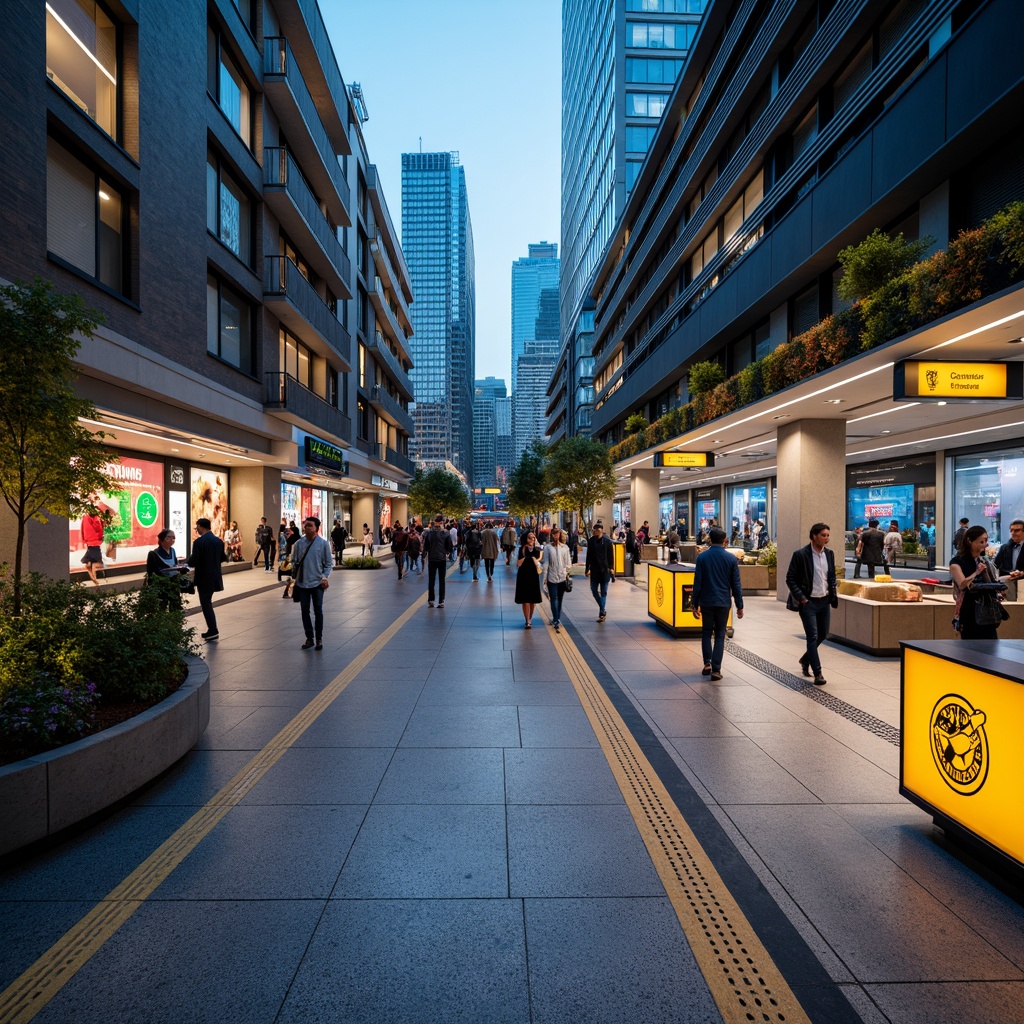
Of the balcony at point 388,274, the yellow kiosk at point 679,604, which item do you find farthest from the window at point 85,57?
the balcony at point 388,274

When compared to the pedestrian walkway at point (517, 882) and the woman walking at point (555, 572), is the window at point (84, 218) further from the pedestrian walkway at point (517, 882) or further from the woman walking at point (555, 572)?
the woman walking at point (555, 572)

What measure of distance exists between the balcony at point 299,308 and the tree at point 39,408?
14403mm

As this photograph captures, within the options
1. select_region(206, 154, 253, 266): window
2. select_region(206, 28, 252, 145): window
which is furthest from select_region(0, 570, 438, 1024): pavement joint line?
select_region(206, 28, 252, 145): window

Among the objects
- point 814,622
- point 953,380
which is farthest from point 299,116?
point 814,622

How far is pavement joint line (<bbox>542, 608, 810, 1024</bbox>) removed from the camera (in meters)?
2.39

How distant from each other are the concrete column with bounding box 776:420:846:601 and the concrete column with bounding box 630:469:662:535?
15.0 metres

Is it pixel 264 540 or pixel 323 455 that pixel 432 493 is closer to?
pixel 323 455

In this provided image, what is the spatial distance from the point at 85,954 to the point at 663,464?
20946mm

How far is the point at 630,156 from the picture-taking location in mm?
50656

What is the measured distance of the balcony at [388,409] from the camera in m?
37.1

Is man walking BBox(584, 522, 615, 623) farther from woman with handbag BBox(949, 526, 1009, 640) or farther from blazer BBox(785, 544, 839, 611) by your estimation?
woman with handbag BBox(949, 526, 1009, 640)

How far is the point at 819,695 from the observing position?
6.76 m

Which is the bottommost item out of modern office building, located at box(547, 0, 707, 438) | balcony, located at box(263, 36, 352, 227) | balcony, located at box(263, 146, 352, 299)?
balcony, located at box(263, 146, 352, 299)

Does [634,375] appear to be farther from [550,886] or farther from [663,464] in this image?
[550,886]
